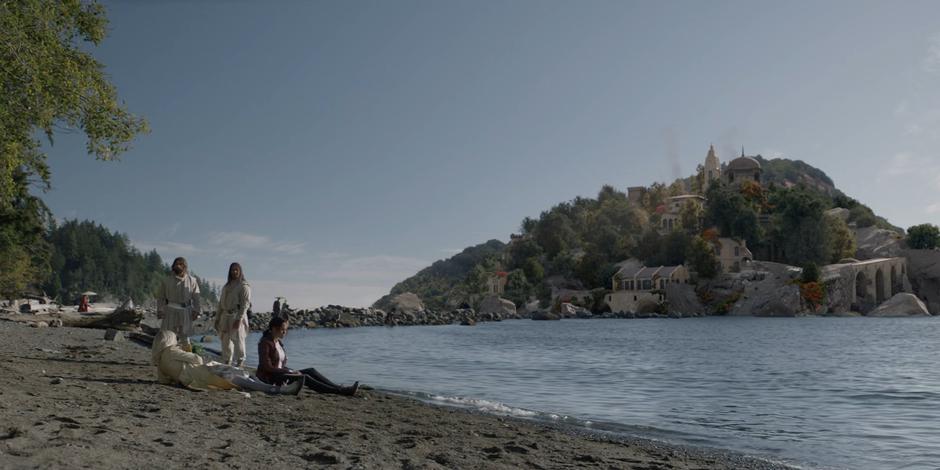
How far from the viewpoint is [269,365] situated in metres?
11.7

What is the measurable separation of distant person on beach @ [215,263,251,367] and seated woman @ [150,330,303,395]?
2.21m

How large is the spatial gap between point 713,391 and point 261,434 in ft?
49.5

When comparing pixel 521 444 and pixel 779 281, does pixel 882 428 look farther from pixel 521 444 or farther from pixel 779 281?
pixel 779 281

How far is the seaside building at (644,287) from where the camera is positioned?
10488 centimetres

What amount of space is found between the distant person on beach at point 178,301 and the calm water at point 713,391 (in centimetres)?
585

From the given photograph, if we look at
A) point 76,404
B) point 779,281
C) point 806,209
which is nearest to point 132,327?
point 76,404

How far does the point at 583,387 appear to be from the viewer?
19.8 metres

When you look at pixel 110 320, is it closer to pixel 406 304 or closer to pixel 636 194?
pixel 406 304

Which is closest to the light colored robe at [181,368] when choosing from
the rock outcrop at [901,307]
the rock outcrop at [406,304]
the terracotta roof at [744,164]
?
the rock outcrop at [406,304]

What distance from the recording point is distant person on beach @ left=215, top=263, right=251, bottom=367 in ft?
46.0

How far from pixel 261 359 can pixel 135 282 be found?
535 feet

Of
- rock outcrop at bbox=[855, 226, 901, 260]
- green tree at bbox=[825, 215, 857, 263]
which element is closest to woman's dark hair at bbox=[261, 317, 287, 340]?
green tree at bbox=[825, 215, 857, 263]

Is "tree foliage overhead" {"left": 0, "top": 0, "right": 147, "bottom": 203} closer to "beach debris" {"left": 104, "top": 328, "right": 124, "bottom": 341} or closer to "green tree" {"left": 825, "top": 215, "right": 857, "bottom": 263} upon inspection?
"beach debris" {"left": 104, "top": 328, "right": 124, "bottom": 341}

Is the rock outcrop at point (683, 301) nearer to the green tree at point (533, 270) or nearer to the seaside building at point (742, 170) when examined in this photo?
the green tree at point (533, 270)
